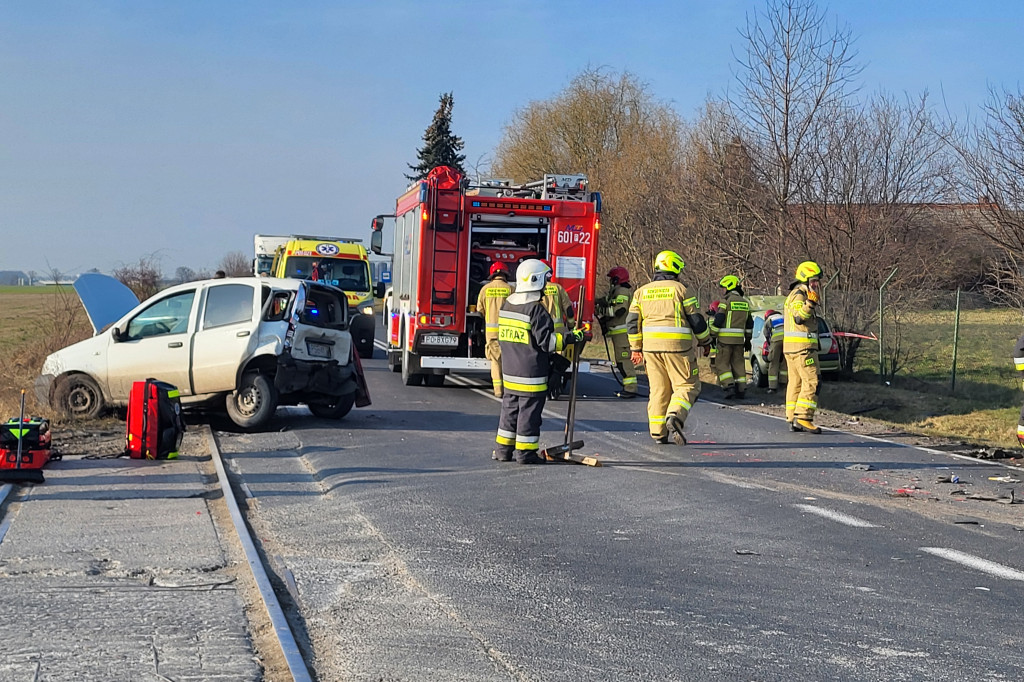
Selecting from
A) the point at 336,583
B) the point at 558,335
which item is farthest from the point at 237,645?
the point at 558,335

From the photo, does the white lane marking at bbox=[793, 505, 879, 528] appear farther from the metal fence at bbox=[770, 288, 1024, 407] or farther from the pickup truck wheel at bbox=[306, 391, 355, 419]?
the metal fence at bbox=[770, 288, 1024, 407]

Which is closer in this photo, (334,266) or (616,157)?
(334,266)

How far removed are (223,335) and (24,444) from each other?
3.50m

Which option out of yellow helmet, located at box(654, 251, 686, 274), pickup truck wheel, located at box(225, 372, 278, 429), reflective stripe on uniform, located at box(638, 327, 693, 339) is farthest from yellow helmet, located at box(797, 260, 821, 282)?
pickup truck wheel, located at box(225, 372, 278, 429)

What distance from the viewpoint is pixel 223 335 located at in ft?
41.0

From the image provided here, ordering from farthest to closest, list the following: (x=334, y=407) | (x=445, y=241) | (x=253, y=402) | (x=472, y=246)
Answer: (x=472, y=246), (x=445, y=241), (x=334, y=407), (x=253, y=402)

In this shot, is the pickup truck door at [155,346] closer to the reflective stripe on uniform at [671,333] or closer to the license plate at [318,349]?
the license plate at [318,349]

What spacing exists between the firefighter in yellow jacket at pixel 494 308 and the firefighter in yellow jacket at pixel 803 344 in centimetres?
374

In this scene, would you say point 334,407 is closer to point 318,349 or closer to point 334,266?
point 318,349

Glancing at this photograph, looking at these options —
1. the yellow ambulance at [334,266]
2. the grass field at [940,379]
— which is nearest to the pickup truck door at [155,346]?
the grass field at [940,379]

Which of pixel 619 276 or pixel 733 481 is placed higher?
pixel 619 276

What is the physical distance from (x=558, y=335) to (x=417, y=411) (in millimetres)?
4779

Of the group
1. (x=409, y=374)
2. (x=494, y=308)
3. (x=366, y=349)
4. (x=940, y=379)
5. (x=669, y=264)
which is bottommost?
(x=409, y=374)

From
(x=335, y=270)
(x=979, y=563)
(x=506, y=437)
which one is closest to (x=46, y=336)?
(x=335, y=270)
